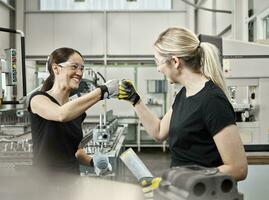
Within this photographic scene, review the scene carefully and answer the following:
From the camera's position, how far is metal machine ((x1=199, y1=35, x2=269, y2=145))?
2629 mm

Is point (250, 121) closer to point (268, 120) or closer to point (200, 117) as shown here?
point (268, 120)

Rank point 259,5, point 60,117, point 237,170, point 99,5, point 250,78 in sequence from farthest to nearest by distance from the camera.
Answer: point 99,5
point 259,5
point 250,78
point 60,117
point 237,170

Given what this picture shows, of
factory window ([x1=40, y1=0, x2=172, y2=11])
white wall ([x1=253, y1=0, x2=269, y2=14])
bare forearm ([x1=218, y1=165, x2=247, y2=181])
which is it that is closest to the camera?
bare forearm ([x1=218, y1=165, x2=247, y2=181])

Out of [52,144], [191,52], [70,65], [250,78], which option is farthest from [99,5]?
[191,52]

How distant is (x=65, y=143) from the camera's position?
1517 mm

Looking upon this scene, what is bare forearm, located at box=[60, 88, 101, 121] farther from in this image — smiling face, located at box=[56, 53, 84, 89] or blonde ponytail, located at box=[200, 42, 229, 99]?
blonde ponytail, located at box=[200, 42, 229, 99]

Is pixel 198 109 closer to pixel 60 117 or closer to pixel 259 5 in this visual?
pixel 60 117

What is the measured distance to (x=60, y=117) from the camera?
4.66ft

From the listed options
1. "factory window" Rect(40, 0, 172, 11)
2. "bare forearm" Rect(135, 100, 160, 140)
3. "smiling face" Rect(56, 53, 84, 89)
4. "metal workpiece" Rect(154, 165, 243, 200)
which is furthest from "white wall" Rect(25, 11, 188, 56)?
"metal workpiece" Rect(154, 165, 243, 200)

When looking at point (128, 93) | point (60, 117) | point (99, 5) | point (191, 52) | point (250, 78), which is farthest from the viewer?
point (99, 5)

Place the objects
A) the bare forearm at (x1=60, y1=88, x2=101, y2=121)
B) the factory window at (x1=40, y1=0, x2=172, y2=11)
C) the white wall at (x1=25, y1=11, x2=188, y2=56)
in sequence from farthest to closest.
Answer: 1. the factory window at (x1=40, y1=0, x2=172, y2=11)
2. the white wall at (x1=25, y1=11, x2=188, y2=56)
3. the bare forearm at (x1=60, y1=88, x2=101, y2=121)

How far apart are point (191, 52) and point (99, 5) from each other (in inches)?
253

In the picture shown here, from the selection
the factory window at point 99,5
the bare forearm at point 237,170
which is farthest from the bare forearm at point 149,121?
the factory window at point 99,5

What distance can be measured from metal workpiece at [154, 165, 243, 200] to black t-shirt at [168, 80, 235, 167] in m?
0.70
